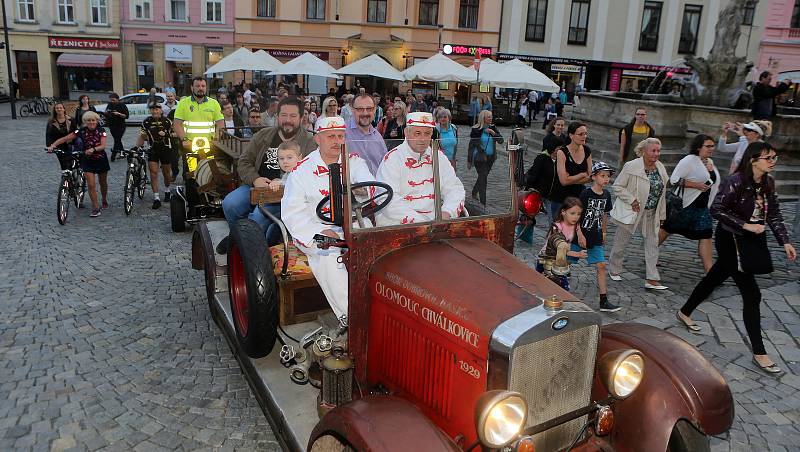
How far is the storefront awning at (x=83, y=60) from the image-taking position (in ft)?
101

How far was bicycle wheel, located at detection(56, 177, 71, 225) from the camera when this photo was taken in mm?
8516

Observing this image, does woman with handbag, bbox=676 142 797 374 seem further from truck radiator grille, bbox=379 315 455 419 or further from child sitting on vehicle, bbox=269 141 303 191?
child sitting on vehicle, bbox=269 141 303 191

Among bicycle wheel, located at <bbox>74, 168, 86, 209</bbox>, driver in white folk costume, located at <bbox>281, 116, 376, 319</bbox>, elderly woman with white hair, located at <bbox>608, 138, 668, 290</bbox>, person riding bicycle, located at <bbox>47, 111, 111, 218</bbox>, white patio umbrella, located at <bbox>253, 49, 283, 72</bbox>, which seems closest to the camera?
driver in white folk costume, located at <bbox>281, 116, 376, 319</bbox>

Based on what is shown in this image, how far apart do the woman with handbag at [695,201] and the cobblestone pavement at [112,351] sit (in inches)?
197

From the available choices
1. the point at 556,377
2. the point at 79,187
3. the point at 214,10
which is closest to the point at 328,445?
the point at 556,377

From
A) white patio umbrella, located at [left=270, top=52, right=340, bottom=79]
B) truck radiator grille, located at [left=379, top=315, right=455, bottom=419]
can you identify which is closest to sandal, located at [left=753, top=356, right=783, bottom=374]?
truck radiator grille, located at [left=379, top=315, right=455, bottom=419]

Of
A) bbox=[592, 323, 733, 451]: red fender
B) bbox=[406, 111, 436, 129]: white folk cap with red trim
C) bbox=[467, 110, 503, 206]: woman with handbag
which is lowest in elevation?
bbox=[592, 323, 733, 451]: red fender

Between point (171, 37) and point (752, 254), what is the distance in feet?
104

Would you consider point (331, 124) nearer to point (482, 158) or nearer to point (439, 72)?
point (482, 158)

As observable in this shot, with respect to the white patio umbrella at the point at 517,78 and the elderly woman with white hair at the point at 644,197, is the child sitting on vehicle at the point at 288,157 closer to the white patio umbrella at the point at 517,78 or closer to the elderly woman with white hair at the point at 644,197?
the elderly woman with white hair at the point at 644,197

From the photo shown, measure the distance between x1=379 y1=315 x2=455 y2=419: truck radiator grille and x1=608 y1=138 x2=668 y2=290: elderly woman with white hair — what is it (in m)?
3.99

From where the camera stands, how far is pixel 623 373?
3.02 m

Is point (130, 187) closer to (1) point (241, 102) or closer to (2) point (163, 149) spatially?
(2) point (163, 149)

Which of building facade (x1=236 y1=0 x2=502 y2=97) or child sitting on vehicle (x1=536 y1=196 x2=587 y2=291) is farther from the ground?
building facade (x1=236 y1=0 x2=502 y2=97)
